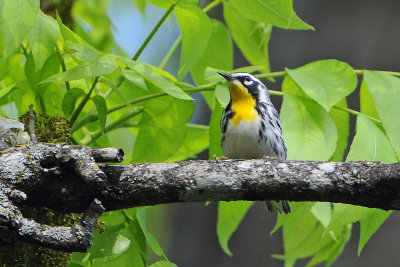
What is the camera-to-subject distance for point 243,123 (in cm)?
371

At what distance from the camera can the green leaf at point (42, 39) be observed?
8.25 feet

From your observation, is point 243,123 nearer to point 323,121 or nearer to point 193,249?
point 323,121

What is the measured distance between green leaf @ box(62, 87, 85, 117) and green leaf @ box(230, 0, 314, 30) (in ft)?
2.41

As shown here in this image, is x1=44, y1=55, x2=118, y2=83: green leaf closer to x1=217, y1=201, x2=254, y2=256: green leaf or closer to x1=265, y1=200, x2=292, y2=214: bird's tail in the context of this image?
x1=217, y1=201, x2=254, y2=256: green leaf

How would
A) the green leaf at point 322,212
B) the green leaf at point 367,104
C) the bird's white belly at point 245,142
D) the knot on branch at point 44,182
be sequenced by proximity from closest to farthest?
the knot on branch at point 44,182
the green leaf at point 367,104
the green leaf at point 322,212
the bird's white belly at point 245,142

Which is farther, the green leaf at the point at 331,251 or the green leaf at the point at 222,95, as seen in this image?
the green leaf at the point at 331,251

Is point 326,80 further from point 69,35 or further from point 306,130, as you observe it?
point 69,35

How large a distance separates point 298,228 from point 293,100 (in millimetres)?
906

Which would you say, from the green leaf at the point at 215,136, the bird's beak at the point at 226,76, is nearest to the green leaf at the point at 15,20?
the green leaf at the point at 215,136

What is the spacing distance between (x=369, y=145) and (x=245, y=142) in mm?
1036

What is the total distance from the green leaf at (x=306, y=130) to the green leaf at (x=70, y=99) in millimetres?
822

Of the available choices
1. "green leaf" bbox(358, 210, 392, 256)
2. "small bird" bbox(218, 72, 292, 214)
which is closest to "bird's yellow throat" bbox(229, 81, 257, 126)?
"small bird" bbox(218, 72, 292, 214)

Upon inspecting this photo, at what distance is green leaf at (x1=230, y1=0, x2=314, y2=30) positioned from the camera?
2.78m

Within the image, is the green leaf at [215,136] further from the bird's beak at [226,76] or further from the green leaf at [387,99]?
the green leaf at [387,99]
